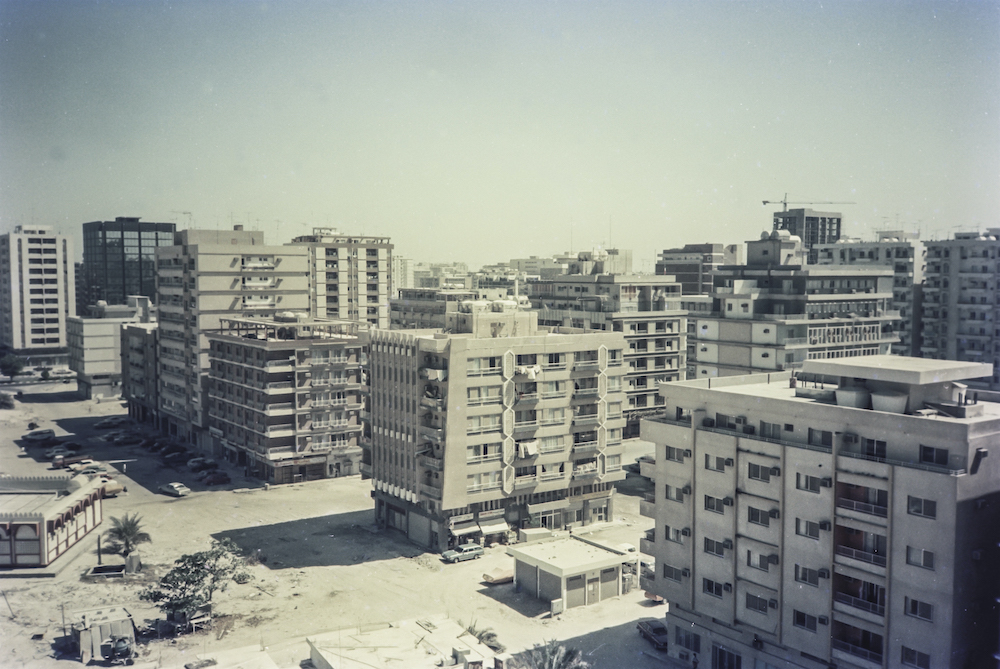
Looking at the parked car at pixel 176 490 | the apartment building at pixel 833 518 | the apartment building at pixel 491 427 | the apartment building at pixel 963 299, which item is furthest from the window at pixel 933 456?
the apartment building at pixel 963 299

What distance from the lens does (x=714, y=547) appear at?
29156mm

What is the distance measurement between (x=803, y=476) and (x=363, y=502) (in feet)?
109

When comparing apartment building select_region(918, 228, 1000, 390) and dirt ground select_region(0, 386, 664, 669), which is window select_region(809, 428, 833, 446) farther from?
apartment building select_region(918, 228, 1000, 390)


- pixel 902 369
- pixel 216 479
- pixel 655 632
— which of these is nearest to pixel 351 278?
pixel 216 479

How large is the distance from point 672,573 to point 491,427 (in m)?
15.2

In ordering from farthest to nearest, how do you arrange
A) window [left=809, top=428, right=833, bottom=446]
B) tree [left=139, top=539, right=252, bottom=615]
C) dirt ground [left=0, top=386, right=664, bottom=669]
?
tree [left=139, top=539, right=252, bottom=615] < dirt ground [left=0, top=386, right=664, bottom=669] < window [left=809, top=428, right=833, bottom=446]

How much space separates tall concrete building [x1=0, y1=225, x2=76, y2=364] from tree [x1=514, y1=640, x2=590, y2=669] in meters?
110

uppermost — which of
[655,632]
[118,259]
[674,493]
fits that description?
[118,259]

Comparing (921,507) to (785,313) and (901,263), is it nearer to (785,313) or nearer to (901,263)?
(785,313)

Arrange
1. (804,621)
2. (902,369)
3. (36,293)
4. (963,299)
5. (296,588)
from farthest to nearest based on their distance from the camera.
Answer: (36,293) < (963,299) < (296,588) < (804,621) < (902,369)

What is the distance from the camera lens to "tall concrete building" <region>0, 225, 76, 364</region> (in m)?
119

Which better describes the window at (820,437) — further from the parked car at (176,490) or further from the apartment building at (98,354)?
the apartment building at (98,354)

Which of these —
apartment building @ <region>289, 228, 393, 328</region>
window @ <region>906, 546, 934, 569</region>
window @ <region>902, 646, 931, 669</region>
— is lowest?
window @ <region>902, 646, 931, 669</region>

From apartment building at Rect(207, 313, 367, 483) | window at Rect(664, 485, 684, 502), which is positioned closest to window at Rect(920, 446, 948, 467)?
window at Rect(664, 485, 684, 502)
